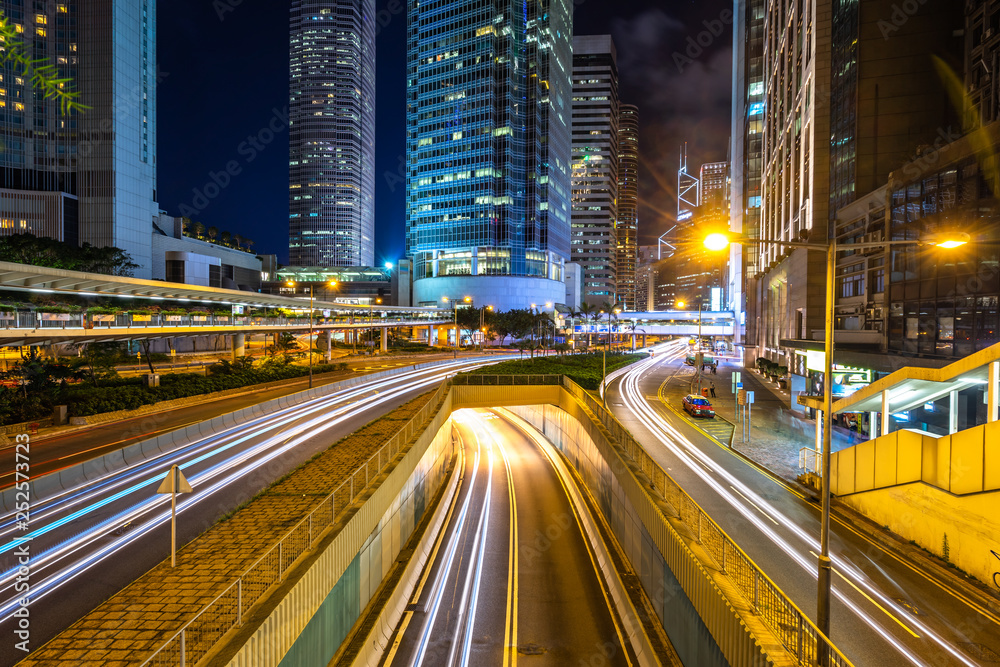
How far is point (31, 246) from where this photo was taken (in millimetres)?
59031

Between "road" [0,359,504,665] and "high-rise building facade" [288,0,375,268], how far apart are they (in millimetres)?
180776

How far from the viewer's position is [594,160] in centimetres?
18725

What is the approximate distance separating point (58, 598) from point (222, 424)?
15468 mm

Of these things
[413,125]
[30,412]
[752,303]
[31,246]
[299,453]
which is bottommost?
[299,453]

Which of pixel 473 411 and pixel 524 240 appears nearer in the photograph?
pixel 473 411

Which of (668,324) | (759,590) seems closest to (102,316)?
(759,590)

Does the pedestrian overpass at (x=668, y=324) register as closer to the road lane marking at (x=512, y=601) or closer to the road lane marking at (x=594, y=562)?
the road lane marking at (x=594, y=562)

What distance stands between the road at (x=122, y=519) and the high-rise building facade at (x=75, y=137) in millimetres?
79689

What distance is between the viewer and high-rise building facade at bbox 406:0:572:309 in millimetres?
112062

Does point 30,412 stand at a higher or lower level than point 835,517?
higher

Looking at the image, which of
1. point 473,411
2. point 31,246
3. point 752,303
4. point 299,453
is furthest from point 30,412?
point 752,303

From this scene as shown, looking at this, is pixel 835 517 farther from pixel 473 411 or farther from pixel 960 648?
pixel 473 411

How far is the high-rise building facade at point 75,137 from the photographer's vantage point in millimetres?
75688

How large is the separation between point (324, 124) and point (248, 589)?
215088 mm
